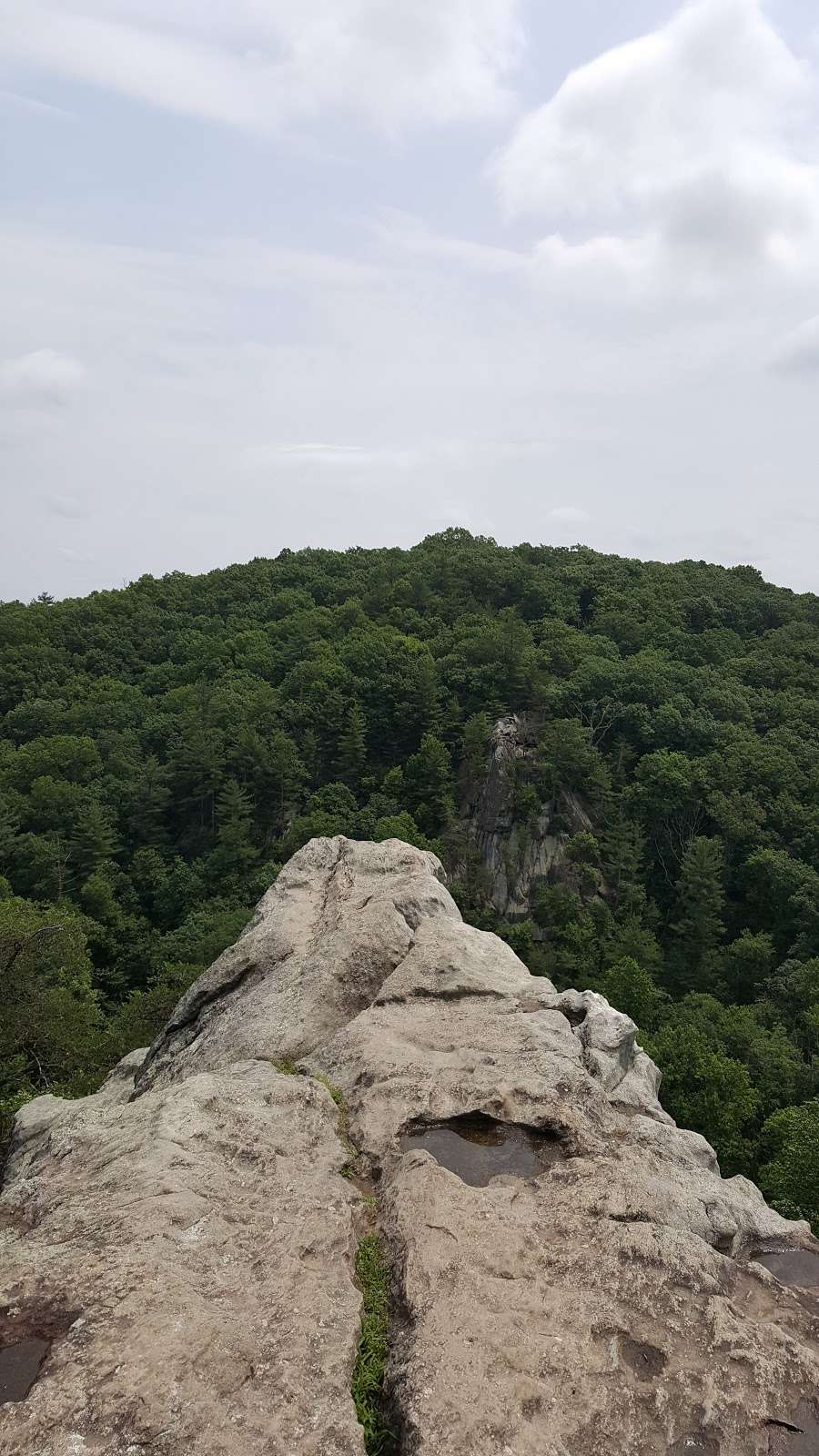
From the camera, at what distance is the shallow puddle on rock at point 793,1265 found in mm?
10344

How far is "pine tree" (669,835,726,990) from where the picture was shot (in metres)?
55.8

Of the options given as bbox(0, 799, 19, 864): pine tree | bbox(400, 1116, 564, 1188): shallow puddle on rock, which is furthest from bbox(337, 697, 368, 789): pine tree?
bbox(400, 1116, 564, 1188): shallow puddle on rock

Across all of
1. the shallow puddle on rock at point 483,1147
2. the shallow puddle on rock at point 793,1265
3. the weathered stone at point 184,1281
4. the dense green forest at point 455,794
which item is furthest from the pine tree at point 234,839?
the shallow puddle on rock at point 793,1265

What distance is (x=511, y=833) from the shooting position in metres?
67.2

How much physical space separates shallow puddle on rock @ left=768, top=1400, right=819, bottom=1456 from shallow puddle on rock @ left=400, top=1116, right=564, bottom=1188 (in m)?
4.12

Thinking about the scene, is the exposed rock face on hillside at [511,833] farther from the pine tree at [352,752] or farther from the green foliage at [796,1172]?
the green foliage at [796,1172]

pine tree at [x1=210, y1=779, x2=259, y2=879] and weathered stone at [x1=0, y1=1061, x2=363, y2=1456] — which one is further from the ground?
weathered stone at [x1=0, y1=1061, x2=363, y2=1456]

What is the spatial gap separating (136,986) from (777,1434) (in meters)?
54.9

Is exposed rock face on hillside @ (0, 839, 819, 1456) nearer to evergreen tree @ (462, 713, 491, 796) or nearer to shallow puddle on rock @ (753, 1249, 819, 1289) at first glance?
shallow puddle on rock @ (753, 1249, 819, 1289)

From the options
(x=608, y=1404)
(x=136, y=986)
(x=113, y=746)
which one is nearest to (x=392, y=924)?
(x=608, y=1404)

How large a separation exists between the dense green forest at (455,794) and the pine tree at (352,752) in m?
0.31

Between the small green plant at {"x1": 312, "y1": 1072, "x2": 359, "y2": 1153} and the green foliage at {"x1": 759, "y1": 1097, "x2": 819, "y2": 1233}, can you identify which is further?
the green foliage at {"x1": 759, "y1": 1097, "x2": 819, "y2": 1233}

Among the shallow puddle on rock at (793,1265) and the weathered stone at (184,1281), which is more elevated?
the weathered stone at (184,1281)

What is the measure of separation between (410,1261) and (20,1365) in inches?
162
